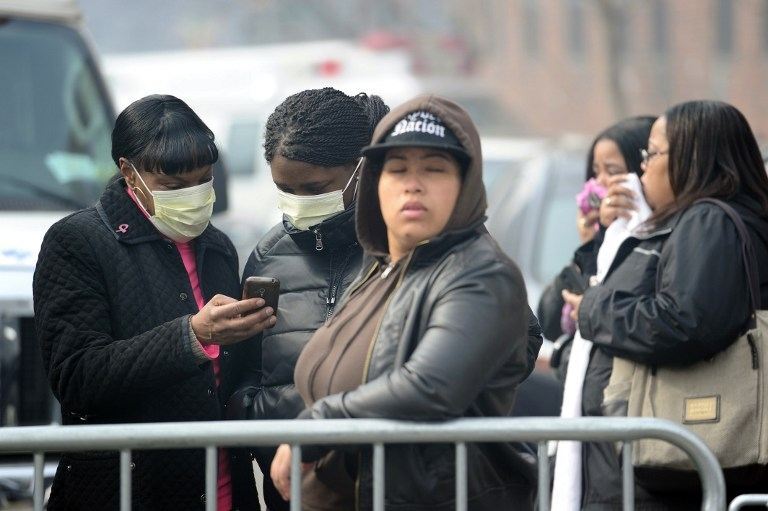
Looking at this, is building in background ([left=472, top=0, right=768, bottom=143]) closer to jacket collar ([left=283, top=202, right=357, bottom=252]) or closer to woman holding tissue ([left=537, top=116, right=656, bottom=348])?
woman holding tissue ([left=537, top=116, right=656, bottom=348])

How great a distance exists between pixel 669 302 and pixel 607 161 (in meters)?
1.26

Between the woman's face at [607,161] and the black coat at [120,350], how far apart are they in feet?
6.64

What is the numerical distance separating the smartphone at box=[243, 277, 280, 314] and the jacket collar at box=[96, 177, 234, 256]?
414 mm

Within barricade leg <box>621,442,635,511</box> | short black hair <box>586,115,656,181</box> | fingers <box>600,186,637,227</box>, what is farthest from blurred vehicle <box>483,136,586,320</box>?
barricade leg <box>621,442,635,511</box>

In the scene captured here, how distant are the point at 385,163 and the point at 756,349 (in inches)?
55.5

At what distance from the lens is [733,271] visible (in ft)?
14.8

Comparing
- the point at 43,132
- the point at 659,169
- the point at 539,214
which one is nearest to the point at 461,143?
the point at 659,169

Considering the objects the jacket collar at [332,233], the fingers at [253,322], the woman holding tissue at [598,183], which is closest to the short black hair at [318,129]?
the jacket collar at [332,233]

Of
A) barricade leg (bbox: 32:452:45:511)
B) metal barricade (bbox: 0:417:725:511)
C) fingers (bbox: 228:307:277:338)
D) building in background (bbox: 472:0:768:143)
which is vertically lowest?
barricade leg (bbox: 32:452:45:511)

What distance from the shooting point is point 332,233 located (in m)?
4.21

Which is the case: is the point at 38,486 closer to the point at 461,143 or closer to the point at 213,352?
the point at 213,352

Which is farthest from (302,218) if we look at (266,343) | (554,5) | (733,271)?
(554,5)

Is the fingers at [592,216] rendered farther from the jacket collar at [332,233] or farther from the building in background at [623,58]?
the building in background at [623,58]

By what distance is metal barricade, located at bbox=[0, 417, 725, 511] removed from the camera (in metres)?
3.47
